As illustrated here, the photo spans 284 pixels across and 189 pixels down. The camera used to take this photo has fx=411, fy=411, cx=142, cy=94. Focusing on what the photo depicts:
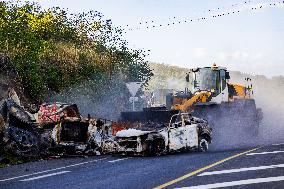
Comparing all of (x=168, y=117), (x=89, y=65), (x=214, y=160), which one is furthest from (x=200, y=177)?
(x=89, y=65)

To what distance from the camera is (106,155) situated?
15.4 meters

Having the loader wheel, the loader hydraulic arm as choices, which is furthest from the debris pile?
the loader hydraulic arm

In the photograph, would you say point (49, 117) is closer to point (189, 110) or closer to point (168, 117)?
point (168, 117)

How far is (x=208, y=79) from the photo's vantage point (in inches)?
827

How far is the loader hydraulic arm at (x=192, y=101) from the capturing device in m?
19.4

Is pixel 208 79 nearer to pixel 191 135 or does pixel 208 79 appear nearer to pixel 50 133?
pixel 191 135

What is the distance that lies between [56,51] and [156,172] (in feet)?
48.2

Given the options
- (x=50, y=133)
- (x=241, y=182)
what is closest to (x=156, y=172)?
(x=241, y=182)

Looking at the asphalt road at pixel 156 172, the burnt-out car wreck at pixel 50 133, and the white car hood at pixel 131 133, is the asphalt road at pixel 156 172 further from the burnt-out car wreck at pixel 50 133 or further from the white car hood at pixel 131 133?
the burnt-out car wreck at pixel 50 133

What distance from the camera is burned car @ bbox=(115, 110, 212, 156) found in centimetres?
1423

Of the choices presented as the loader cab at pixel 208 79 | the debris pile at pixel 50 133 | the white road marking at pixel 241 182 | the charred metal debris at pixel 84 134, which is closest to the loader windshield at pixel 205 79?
the loader cab at pixel 208 79

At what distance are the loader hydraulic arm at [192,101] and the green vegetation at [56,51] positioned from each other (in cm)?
712

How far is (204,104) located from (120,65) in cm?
1127

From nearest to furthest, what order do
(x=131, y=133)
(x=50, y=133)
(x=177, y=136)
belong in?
(x=131, y=133), (x=177, y=136), (x=50, y=133)
